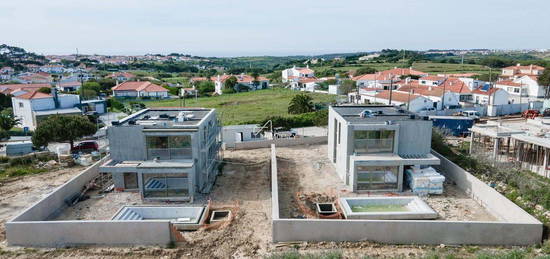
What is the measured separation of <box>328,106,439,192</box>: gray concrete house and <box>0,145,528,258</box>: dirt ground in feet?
4.69

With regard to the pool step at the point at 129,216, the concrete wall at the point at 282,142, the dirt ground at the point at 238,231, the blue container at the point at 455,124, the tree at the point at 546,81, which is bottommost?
the dirt ground at the point at 238,231

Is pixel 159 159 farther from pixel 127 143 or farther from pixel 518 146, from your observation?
pixel 518 146

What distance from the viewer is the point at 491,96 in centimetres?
5003

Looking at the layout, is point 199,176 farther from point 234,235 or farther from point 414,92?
point 414,92

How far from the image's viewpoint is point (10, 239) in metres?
15.8

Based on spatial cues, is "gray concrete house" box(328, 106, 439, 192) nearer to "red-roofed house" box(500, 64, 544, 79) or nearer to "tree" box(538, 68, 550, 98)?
"tree" box(538, 68, 550, 98)

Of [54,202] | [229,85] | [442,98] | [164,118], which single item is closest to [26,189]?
[54,202]

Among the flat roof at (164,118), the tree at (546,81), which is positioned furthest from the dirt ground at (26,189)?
the tree at (546,81)

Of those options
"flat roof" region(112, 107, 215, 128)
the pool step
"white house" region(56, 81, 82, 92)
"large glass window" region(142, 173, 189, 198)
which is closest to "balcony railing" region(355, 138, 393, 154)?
"flat roof" region(112, 107, 215, 128)

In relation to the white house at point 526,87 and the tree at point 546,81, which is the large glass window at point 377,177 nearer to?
the tree at point 546,81

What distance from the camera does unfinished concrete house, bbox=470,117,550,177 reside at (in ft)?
80.6

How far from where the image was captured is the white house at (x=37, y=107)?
151 feet

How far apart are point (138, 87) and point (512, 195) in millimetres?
68345

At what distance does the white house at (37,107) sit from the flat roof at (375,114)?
3499cm
